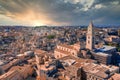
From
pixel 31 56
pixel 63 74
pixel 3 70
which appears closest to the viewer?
pixel 63 74

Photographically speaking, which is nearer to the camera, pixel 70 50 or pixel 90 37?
pixel 90 37

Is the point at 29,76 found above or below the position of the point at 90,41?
below

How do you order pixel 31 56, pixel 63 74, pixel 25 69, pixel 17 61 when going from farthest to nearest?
pixel 31 56
pixel 17 61
pixel 25 69
pixel 63 74

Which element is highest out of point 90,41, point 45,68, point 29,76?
point 90,41

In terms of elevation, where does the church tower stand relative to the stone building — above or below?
above

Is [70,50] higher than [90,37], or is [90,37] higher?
[90,37]

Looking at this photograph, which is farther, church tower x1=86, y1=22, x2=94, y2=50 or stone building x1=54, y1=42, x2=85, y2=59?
church tower x1=86, y1=22, x2=94, y2=50

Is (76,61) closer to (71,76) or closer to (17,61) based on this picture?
(71,76)

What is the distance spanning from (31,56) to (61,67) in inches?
568

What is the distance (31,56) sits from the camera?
146 feet

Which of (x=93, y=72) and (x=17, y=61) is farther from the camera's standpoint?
(x=17, y=61)

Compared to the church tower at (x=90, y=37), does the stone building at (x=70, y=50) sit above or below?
below

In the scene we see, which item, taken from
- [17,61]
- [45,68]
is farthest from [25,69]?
[17,61]

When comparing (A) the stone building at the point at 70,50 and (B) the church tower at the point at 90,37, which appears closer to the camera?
(A) the stone building at the point at 70,50
